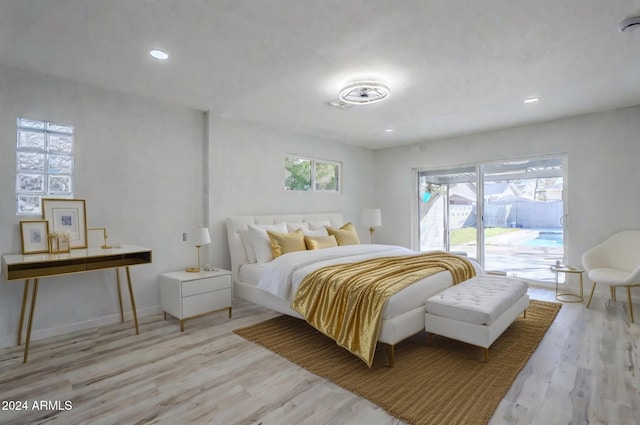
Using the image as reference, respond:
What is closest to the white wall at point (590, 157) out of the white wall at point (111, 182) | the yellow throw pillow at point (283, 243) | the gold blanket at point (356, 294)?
the gold blanket at point (356, 294)

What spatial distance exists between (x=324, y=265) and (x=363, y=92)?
1815mm

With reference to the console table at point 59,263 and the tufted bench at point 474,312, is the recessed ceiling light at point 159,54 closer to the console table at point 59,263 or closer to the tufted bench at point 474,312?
the console table at point 59,263

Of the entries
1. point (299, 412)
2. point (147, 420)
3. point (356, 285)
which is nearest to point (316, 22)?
point (356, 285)

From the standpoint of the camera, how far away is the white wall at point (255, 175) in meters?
4.30

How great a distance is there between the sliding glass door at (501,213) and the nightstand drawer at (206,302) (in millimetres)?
4209

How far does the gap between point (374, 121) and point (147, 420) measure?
4.25 m

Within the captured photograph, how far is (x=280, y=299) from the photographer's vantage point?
135 inches

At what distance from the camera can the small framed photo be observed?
9.55ft

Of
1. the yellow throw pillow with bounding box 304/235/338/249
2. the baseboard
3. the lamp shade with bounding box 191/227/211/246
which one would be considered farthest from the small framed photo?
the yellow throw pillow with bounding box 304/235/338/249

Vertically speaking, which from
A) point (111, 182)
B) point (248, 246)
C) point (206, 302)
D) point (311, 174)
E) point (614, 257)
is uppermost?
point (311, 174)

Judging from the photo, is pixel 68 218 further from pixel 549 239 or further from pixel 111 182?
pixel 549 239

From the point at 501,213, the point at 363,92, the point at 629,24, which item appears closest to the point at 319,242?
the point at 363,92

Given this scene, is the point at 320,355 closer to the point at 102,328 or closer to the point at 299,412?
the point at 299,412

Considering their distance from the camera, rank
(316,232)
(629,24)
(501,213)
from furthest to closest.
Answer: (501,213) → (316,232) → (629,24)
